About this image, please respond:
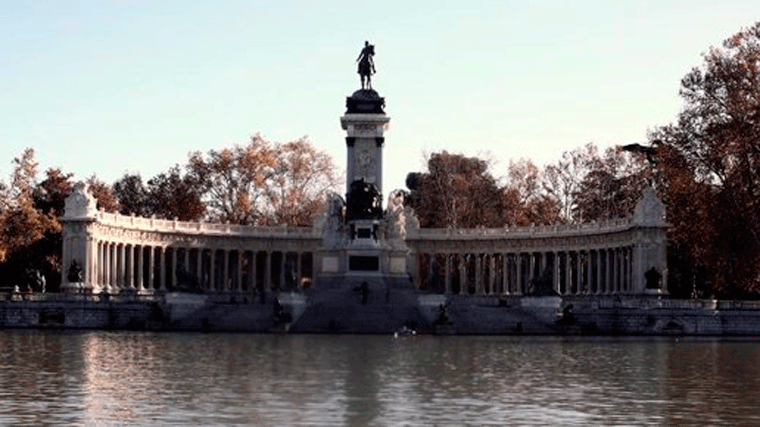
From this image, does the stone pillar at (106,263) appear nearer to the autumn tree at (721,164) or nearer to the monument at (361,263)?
the monument at (361,263)

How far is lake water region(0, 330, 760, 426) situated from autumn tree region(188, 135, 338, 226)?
240ft

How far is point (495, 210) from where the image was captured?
13200 centimetres

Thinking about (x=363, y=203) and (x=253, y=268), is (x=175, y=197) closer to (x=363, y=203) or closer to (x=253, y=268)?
(x=253, y=268)

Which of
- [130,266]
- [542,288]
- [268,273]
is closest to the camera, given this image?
[542,288]

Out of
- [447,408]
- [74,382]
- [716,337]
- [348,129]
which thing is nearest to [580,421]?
[447,408]

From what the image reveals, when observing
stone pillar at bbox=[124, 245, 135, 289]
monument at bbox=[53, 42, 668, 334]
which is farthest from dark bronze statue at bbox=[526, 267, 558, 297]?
stone pillar at bbox=[124, 245, 135, 289]

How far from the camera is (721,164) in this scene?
84.0m

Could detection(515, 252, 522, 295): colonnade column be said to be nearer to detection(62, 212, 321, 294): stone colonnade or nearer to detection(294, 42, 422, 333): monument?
detection(294, 42, 422, 333): monument

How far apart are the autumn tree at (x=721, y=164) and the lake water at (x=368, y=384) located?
25629mm

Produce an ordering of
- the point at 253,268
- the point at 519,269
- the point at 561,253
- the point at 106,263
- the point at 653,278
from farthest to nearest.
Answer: the point at 253,268 → the point at 519,269 → the point at 561,253 → the point at 106,263 → the point at 653,278

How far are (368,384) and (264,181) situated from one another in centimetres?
9660

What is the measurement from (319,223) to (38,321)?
34896 millimetres

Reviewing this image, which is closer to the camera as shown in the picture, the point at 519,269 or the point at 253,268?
the point at 519,269

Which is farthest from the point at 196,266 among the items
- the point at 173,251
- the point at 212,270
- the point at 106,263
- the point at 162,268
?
the point at 106,263
